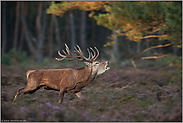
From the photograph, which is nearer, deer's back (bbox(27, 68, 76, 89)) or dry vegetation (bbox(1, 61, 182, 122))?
dry vegetation (bbox(1, 61, 182, 122))

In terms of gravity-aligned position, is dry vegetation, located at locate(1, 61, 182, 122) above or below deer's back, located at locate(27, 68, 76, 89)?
below

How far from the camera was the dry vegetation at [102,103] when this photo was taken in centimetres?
603

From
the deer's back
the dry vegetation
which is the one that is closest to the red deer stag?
the deer's back

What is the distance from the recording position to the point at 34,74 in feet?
21.0

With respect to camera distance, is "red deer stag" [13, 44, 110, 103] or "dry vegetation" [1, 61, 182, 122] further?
"red deer stag" [13, 44, 110, 103]

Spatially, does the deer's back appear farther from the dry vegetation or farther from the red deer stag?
the dry vegetation

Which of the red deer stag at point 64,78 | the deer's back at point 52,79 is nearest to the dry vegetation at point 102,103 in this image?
the red deer stag at point 64,78

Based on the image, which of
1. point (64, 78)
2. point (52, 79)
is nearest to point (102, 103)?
point (64, 78)

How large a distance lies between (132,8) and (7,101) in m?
6.76

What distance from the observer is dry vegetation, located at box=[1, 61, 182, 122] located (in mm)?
6027

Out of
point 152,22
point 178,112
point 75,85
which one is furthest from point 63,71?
point 152,22

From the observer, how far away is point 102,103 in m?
7.36

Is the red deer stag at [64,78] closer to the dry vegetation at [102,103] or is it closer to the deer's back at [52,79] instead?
the deer's back at [52,79]

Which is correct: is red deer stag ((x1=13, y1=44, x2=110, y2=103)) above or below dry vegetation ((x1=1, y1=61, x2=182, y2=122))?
above
